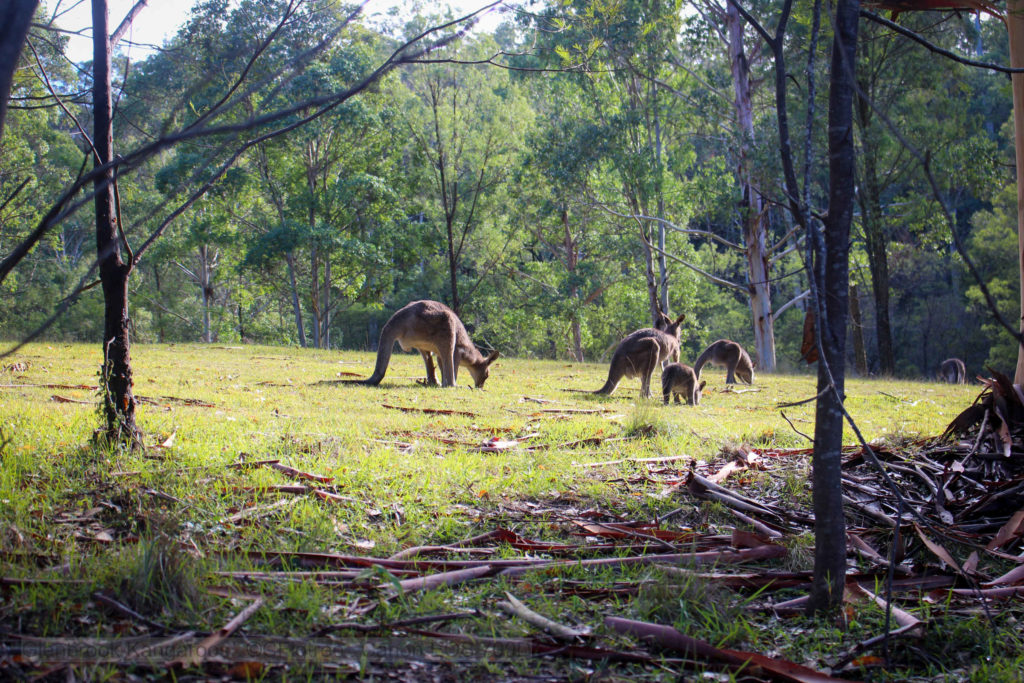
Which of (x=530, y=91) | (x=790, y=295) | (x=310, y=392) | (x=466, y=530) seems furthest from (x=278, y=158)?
(x=466, y=530)

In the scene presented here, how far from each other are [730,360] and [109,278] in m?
14.0

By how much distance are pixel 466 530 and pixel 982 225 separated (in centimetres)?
3702

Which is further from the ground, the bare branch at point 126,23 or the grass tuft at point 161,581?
the bare branch at point 126,23

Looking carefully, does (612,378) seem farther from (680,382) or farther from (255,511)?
(255,511)

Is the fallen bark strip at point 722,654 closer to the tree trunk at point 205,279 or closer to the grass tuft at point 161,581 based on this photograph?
the grass tuft at point 161,581

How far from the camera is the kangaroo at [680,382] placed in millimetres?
11195

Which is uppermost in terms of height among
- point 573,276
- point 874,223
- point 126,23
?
point 874,223

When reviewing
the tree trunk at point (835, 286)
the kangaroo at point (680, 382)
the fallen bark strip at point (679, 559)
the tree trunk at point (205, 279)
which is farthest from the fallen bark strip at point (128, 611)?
the tree trunk at point (205, 279)

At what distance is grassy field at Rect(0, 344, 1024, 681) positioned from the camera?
288cm

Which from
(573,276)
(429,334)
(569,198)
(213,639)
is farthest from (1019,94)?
(573,276)

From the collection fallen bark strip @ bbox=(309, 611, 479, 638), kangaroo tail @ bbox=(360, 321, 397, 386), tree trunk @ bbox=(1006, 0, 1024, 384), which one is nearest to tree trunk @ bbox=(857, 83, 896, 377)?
kangaroo tail @ bbox=(360, 321, 397, 386)

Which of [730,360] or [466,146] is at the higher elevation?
[466,146]

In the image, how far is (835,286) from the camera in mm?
2783

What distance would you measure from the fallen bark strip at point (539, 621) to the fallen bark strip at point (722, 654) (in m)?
0.17
